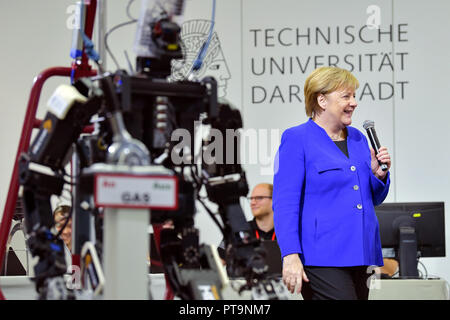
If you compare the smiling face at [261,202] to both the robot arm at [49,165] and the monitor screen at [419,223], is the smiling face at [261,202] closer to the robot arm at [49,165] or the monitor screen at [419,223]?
the monitor screen at [419,223]

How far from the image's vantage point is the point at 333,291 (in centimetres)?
254

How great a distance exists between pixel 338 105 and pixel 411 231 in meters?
1.83

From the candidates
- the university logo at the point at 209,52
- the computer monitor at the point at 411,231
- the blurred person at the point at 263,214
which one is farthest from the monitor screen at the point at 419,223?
the university logo at the point at 209,52

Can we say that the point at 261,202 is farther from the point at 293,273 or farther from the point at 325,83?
the point at 293,273

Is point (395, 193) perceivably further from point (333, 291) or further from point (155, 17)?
point (155, 17)

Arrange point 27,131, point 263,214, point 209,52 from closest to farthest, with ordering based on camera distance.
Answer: point 27,131, point 263,214, point 209,52

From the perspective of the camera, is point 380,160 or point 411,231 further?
point 411,231

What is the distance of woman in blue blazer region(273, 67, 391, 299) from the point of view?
260cm

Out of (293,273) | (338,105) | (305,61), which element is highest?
(305,61)

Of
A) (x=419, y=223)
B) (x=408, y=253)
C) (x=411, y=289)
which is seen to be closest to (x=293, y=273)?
(x=411, y=289)

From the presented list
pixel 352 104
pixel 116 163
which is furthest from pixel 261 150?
pixel 116 163

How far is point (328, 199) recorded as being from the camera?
8.70 feet

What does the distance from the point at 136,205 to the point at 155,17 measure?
0.78 m

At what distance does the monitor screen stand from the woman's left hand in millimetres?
1701
